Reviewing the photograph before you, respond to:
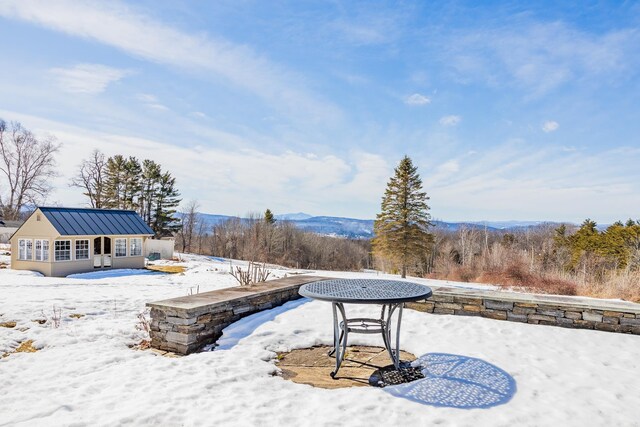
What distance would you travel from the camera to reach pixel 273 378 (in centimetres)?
318

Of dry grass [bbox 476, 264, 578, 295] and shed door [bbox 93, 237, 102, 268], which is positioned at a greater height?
shed door [bbox 93, 237, 102, 268]

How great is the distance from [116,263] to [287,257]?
1107 inches

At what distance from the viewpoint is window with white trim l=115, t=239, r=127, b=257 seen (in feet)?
52.8

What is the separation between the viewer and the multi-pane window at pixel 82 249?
48.0 ft

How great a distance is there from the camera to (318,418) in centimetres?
249

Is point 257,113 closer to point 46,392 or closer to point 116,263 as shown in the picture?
point 46,392

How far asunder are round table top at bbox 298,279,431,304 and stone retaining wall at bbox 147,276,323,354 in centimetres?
136

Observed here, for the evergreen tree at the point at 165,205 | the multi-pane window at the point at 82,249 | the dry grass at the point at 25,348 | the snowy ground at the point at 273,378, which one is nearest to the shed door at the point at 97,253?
the multi-pane window at the point at 82,249

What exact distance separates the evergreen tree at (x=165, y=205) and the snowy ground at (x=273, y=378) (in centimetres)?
3140

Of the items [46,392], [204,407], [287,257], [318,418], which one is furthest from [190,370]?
[287,257]

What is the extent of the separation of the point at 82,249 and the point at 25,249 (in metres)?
2.13

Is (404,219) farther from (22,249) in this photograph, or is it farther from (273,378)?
(22,249)

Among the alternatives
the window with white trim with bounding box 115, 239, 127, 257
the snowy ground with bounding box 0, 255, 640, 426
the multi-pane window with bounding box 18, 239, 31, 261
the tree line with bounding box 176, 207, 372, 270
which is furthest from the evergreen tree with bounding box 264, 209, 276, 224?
the snowy ground with bounding box 0, 255, 640, 426

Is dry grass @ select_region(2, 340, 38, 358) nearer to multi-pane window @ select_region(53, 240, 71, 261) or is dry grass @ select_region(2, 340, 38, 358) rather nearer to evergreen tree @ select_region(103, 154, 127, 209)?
multi-pane window @ select_region(53, 240, 71, 261)
